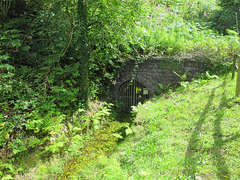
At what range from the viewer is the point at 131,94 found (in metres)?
8.05

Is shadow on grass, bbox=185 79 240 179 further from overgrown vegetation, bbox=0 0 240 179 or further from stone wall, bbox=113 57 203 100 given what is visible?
stone wall, bbox=113 57 203 100

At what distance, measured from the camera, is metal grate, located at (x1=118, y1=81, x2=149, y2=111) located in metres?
7.78

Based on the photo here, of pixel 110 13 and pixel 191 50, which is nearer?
pixel 110 13

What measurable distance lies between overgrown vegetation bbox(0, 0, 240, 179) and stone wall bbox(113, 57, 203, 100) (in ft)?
1.07

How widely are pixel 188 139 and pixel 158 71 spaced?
12.3ft

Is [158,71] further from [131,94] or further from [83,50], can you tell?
[83,50]

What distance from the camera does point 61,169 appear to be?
4512 mm

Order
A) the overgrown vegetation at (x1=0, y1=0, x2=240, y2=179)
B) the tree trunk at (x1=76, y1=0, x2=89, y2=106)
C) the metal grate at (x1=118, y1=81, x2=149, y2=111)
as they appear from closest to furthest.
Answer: the overgrown vegetation at (x1=0, y1=0, x2=240, y2=179) < the tree trunk at (x1=76, y1=0, x2=89, y2=106) < the metal grate at (x1=118, y1=81, x2=149, y2=111)

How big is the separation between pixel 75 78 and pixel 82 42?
1503mm

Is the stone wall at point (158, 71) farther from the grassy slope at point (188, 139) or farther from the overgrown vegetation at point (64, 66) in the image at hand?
the grassy slope at point (188, 139)

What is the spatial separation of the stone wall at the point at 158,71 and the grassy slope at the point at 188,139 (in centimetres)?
98

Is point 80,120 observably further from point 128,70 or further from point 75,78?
point 128,70

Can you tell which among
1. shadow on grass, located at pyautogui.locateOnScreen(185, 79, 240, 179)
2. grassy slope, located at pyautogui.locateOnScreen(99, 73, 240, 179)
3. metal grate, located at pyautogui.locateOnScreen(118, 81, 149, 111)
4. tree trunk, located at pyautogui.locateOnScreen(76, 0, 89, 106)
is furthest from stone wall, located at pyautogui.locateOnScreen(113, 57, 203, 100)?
shadow on grass, located at pyautogui.locateOnScreen(185, 79, 240, 179)

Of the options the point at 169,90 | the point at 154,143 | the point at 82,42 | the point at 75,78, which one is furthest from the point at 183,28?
the point at 154,143
